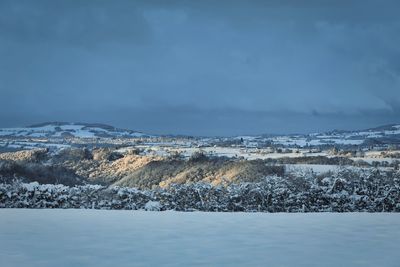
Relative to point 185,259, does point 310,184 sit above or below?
above

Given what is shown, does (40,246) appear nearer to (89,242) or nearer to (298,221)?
(89,242)

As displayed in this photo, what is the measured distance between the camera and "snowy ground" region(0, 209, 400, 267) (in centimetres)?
837

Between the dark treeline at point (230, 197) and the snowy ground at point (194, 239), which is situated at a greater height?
the dark treeline at point (230, 197)

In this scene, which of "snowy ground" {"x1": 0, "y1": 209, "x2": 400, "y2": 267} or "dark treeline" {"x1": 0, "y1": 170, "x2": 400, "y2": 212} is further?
"dark treeline" {"x1": 0, "y1": 170, "x2": 400, "y2": 212}

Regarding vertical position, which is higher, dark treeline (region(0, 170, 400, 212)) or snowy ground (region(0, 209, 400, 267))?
dark treeline (region(0, 170, 400, 212))

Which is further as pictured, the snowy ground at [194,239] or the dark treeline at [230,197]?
the dark treeline at [230,197]

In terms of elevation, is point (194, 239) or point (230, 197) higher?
point (230, 197)

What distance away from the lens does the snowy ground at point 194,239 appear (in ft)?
27.5

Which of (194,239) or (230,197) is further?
(230,197)

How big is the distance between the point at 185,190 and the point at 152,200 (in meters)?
1.04

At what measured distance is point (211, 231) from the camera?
11109 mm

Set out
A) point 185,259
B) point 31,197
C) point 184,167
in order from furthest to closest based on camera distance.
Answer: point 184,167 → point 31,197 → point 185,259

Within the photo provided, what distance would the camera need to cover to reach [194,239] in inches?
398

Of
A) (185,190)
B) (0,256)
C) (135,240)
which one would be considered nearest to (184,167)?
(185,190)
